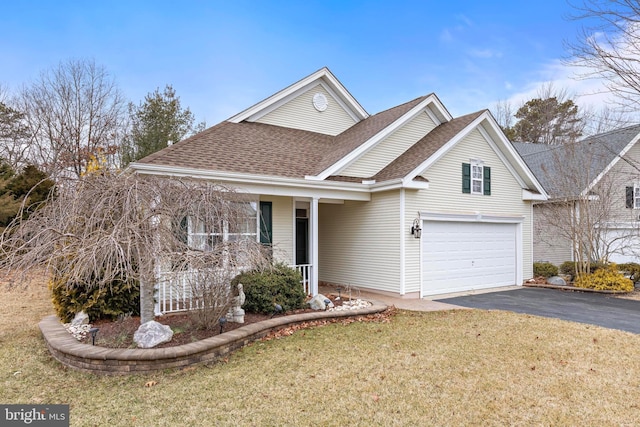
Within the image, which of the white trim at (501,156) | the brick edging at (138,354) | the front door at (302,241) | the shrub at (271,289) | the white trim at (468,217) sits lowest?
the brick edging at (138,354)

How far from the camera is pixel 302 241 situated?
12477 millimetres

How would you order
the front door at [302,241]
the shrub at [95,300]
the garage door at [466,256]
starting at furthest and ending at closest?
the front door at [302,241] < the garage door at [466,256] < the shrub at [95,300]

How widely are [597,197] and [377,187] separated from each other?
9.13m

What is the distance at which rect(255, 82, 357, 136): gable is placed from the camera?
538 inches

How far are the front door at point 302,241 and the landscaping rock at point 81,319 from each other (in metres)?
6.29

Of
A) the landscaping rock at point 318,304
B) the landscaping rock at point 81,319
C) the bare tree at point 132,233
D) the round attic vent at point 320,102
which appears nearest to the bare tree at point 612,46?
the round attic vent at point 320,102

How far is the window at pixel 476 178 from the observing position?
40.1 ft

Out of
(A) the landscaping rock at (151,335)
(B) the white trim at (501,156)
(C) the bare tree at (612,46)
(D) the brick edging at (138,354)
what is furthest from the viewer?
(B) the white trim at (501,156)

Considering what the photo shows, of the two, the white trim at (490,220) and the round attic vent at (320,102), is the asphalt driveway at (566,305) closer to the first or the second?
the white trim at (490,220)

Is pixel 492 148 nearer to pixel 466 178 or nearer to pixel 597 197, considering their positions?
pixel 466 178

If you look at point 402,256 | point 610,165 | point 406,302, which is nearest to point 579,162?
point 610,165

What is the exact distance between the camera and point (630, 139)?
16.8 metres

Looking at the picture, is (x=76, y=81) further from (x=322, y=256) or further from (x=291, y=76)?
(x=322, y=256)

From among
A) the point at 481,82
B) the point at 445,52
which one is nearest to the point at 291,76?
the point at 445,52
